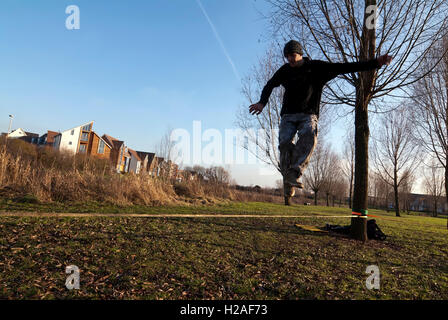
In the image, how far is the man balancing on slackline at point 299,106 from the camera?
11.3ft

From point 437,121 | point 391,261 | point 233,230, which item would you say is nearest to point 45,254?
point 233,230

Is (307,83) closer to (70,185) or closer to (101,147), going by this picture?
(70,185)

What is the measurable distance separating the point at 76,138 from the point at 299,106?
154ft

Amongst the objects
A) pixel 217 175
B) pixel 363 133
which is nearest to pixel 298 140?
pixel 363 133

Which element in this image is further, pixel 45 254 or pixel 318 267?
pixel 318 267

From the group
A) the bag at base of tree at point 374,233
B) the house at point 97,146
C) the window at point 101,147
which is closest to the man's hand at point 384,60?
the bag at base of tree at point 374,233

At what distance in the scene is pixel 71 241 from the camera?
391 cm

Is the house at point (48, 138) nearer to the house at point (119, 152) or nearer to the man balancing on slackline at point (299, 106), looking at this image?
the house at point (119, 152)

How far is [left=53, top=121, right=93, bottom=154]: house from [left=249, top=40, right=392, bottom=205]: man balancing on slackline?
146 ft

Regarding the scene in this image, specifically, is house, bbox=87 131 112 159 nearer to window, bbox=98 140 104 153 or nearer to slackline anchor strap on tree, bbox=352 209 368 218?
window, bbox=98 140 104 153

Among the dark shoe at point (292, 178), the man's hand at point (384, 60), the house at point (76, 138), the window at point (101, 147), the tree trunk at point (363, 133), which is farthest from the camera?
the window at point (101, 147)

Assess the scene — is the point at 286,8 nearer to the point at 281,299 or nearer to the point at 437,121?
the point at 281,299
